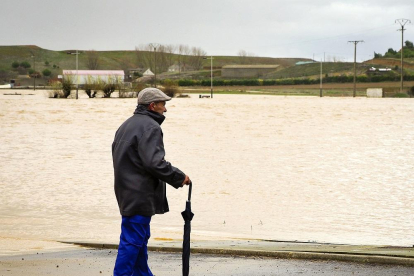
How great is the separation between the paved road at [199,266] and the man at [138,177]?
1.38 meters

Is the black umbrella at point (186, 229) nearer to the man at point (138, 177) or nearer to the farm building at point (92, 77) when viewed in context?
the man at point (138, 177)

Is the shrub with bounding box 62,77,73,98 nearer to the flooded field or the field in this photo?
the field

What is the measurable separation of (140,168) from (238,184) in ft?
50.9

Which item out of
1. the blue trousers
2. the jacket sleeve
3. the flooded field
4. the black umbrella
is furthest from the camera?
the flooded field

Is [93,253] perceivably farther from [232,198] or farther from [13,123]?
[13,123]

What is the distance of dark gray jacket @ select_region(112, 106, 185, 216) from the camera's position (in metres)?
6.78

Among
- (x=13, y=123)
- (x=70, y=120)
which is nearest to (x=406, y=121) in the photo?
(x=70, y=120)

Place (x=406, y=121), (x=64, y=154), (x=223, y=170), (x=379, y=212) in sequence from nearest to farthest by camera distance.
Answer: (x=379, y=212) < (x=223, y=170) < (x=64, y=154) < (x=406, y=121)

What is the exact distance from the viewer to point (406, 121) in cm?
5484

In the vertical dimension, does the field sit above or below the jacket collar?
below

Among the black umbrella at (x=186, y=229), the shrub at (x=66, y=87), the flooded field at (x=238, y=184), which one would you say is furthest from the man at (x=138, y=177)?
the shrub at (x=66, y=87)

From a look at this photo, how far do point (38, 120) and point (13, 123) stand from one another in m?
3.20

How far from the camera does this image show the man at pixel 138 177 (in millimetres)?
6789

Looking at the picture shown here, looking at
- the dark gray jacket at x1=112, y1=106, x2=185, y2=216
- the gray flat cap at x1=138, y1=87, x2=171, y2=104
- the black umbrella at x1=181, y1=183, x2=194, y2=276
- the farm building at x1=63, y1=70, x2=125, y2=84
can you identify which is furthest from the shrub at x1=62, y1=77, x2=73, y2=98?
the dark gray jacket at x1=112, y1=106, x2=185, y2=216
